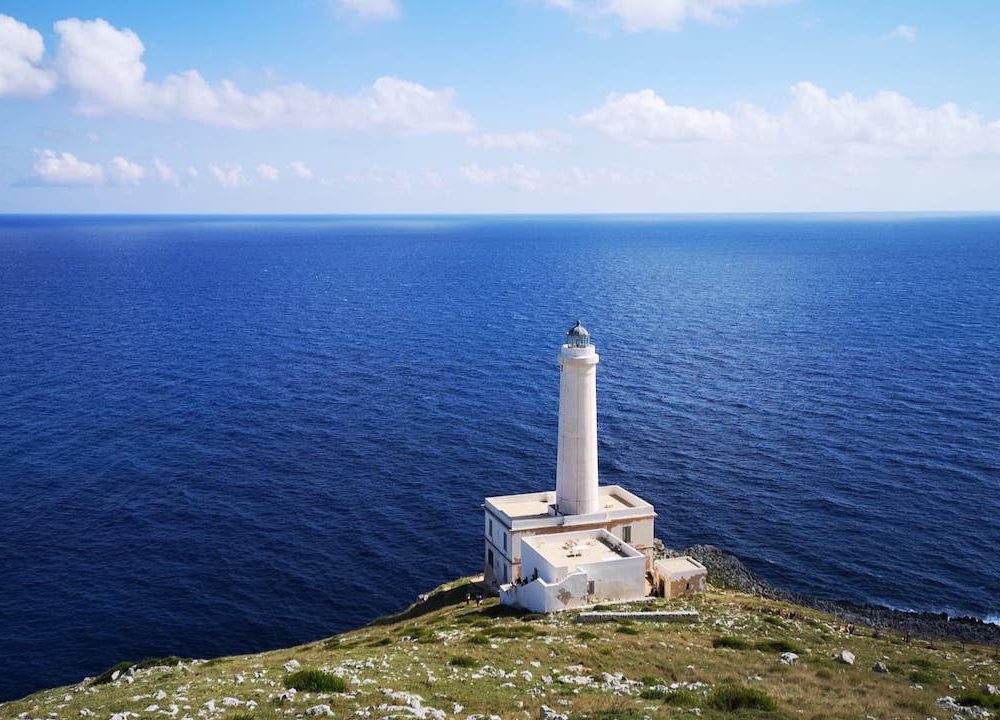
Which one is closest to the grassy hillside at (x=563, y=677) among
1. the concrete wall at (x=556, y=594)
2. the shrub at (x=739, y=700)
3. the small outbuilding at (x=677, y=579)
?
the shrub at (x=739, y=700)

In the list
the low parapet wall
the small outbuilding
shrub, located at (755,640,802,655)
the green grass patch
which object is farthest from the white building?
the green grass patch

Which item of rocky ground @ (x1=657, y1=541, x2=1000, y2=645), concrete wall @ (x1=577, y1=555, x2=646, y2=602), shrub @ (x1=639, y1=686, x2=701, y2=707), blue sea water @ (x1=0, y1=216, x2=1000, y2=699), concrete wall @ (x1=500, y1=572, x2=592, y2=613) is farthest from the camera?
blue sea water @ (x1=0, y1=216, x2=1000, y2=699)

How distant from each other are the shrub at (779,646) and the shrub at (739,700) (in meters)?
8.76

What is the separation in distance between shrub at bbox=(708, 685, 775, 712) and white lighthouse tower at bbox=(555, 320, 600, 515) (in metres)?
22.5

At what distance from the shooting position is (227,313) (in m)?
164

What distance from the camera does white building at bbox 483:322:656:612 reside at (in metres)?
46.0

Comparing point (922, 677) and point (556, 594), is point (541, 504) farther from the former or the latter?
point (922, 677)

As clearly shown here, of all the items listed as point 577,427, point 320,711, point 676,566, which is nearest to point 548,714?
point 320,711

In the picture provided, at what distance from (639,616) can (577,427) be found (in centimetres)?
1237

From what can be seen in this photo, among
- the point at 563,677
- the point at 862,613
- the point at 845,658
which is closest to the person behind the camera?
the point at 563,677

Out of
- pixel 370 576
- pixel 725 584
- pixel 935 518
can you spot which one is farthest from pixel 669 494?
pixel 370 576

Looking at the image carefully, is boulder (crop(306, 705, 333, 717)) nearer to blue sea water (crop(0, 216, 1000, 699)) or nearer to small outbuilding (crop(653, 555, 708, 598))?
small outbuilding (crop(653, 555, 708, 598))

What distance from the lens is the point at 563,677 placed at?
31.2m

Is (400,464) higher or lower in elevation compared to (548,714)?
lower
